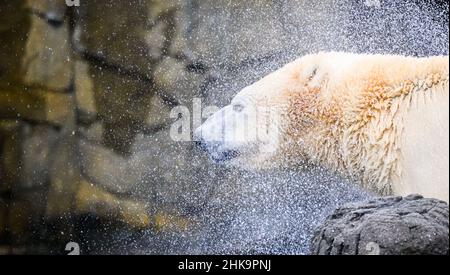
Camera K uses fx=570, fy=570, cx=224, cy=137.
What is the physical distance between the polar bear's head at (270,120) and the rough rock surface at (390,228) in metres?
0.42

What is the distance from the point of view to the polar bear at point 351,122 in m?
1.72

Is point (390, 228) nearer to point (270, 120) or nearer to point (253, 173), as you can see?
point (270, 120)

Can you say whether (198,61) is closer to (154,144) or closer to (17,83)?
(154,144)

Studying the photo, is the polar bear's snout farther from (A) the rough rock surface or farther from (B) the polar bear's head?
(A) the rough rock surface

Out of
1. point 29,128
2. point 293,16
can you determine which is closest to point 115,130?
point 29,128

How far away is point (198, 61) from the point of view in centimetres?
243

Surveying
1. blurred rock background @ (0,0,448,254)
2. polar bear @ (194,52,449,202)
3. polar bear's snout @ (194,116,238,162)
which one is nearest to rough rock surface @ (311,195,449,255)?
polar bear @ (194,52,449,202)

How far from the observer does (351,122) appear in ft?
6.09

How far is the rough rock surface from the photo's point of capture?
1.46m

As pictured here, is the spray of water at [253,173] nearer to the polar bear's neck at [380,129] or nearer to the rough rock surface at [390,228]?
the polar bear's neck at [380,129]

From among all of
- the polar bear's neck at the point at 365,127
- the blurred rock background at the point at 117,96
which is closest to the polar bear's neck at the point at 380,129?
the polar bear's neck at the point at 365,127

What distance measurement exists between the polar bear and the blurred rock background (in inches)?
11.0

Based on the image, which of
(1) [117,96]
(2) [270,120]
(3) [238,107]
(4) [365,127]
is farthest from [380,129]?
(1) [117,96]
